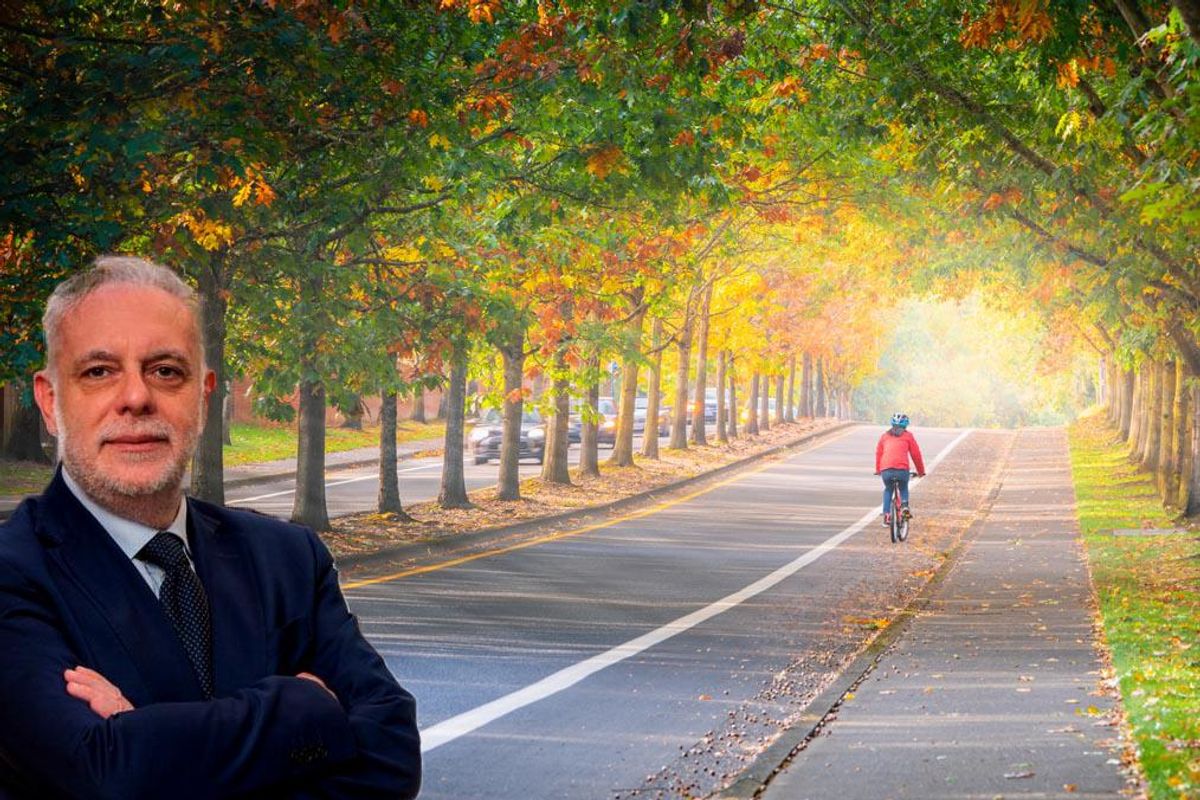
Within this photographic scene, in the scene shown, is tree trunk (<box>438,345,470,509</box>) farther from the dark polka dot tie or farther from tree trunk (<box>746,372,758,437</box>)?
tree trunk (<box>746,372,758,437</box>)

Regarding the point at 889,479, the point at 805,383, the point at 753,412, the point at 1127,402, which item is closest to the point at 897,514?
the point at 889,479

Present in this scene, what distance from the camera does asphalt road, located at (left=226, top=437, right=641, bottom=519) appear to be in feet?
96.0

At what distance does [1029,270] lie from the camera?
33750mm

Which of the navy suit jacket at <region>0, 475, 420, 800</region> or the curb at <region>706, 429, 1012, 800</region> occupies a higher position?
the navy suit jacket at <region>0, 475, 420, 800</region>

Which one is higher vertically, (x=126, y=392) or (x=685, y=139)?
(x=685, y=139)

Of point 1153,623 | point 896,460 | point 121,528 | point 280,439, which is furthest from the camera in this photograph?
point 280,439

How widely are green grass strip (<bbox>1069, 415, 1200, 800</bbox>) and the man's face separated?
243 inches

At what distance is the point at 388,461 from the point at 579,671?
43.3 feet

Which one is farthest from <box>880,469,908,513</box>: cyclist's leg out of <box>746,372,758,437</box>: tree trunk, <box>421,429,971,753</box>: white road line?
<box>746,372,758,437</box>: tree trunk

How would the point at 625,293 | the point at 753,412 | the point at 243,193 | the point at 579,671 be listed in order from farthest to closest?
the point at 753,412, the point at 625,293, the point at 243,193, the point at 579,671

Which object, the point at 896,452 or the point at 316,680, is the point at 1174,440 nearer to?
the point at 896,452

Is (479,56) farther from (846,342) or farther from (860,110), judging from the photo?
(846,342)

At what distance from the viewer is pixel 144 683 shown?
2.82 metres

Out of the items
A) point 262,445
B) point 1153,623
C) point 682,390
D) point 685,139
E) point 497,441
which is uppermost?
point 685,139
